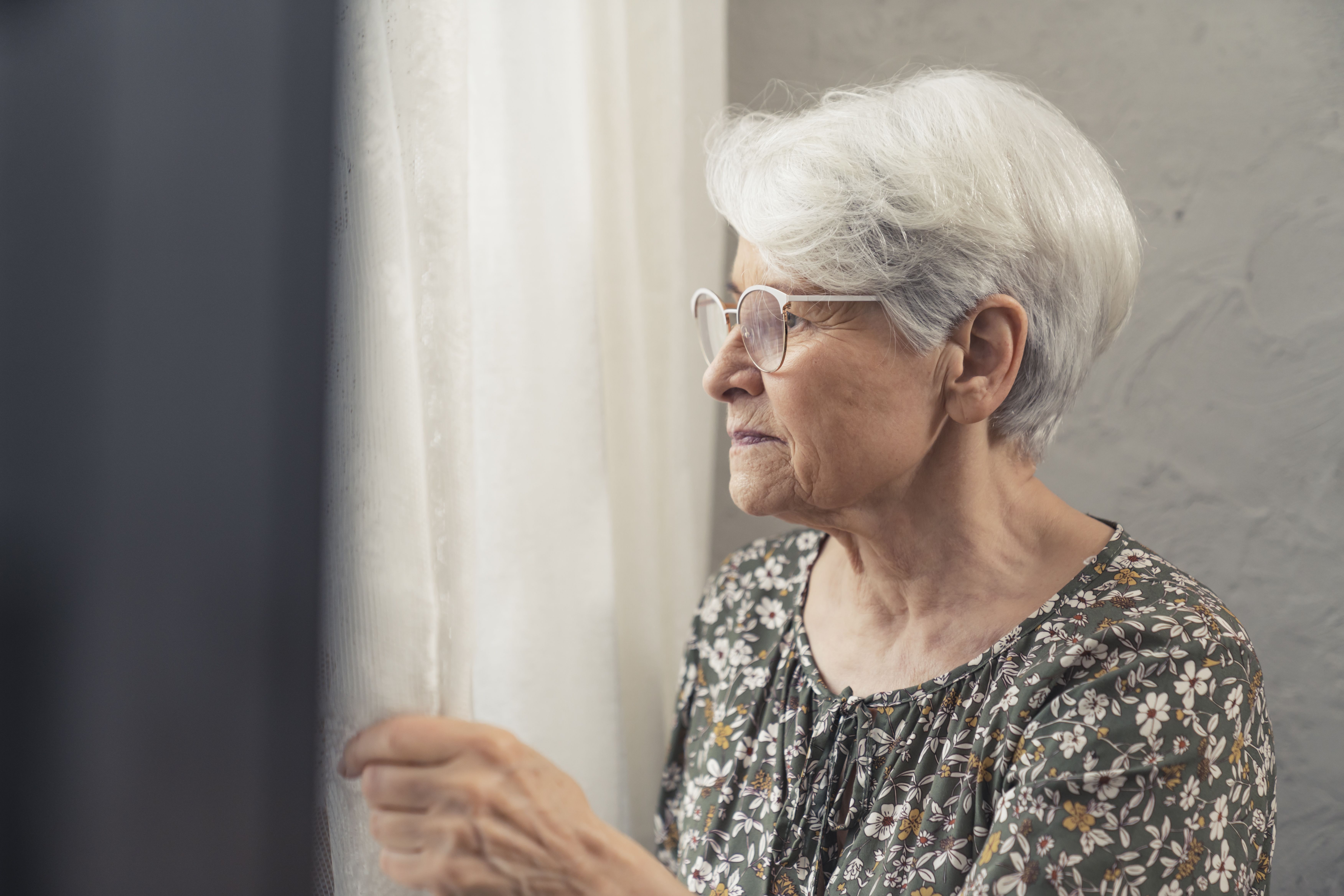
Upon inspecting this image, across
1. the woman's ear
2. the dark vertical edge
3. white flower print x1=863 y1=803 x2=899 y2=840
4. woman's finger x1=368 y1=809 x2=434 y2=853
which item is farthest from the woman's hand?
the woman's ear

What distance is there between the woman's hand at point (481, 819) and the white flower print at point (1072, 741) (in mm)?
385

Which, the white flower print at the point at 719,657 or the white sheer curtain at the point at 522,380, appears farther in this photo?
the white flower print at the point at 719,657

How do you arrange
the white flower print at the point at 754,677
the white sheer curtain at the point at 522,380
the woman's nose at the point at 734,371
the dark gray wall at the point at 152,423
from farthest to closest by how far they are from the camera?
the white flower print at the point at 754,677
the woman's nose at the point at 734,371
the white sheer curtain at the point at 522,380
the dark gray wall at the point at 152,423

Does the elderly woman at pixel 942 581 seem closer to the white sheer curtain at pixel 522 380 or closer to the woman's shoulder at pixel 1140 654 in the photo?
the woman's shoulder at pixel 1140 654

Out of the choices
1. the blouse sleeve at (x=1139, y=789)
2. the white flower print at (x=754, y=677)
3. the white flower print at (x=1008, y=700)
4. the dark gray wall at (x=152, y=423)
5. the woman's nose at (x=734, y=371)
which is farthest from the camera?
the white flower print at (x=754, y=677)

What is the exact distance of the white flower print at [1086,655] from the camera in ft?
2.86

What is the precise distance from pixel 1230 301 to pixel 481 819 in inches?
53.4

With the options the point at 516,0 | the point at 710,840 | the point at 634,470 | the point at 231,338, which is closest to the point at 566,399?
the point at 634,470

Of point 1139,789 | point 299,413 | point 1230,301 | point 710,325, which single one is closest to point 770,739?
point 1139,789

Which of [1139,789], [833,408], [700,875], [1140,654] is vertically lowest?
[700,875]

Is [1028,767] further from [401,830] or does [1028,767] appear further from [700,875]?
[401,830]

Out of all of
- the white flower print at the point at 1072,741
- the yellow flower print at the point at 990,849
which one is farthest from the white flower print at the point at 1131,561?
the yellow flower print at the point at 990,849

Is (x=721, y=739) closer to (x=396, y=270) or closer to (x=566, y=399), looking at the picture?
(x=566, y=399)

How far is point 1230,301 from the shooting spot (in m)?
1.38
